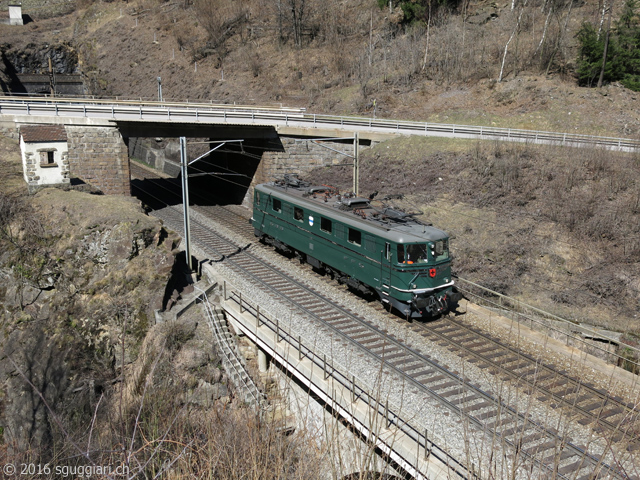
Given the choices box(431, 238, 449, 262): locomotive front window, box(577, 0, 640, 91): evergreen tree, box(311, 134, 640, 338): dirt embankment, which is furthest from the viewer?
box(577, 0, 640, 91): evergreen tree

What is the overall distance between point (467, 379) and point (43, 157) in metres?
20.8

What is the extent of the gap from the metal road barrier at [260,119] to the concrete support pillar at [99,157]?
919 millimetres

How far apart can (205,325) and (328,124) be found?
2034 cm

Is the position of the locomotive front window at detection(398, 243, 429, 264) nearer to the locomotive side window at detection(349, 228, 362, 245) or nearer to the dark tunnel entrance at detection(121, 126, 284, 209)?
the locomotive side window at detection(349, 228, 362, 245)

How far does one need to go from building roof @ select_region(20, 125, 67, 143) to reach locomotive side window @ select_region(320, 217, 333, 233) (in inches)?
531

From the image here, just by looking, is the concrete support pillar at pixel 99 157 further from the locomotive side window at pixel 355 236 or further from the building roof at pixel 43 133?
the locomotive side window at pixel 355 236

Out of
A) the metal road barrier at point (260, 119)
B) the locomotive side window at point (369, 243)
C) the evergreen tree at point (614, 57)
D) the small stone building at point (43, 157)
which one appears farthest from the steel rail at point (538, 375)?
the evergreen tree at point (614, 57)

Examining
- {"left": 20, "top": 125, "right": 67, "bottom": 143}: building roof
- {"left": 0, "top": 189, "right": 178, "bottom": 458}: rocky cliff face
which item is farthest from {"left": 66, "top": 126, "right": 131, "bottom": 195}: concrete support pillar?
{"left": 0, "top": 189, "right": 178, "bottom": 458}: rocky cliff face

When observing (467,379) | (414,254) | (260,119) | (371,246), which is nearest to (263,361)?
(371,246)

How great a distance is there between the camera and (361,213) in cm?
1814

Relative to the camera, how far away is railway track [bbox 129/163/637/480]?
1043 cm

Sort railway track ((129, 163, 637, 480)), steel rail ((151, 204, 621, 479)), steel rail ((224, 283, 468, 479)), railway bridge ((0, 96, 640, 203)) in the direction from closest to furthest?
steel rail ((224, 283, 468, 479)), steel rail ((151, 204, 621, 479)), railway track ((129, 163, 637, 480)), railway bridge ((0, 96, 640, 203))

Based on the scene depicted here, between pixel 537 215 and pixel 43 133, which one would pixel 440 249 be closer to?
pixel 537 215

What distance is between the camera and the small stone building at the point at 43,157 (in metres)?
23.5
